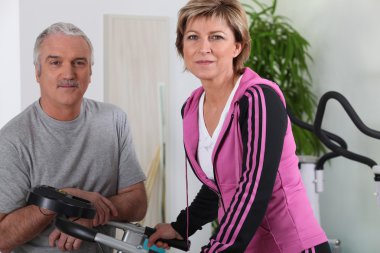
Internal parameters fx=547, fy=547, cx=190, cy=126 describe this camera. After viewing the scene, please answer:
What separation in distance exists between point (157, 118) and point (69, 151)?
1.81 m

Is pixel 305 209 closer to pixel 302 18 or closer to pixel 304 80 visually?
pixel 304 80

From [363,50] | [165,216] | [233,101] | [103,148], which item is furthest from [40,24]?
[233,101]

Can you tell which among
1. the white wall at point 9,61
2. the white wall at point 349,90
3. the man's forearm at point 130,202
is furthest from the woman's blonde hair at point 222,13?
the white wall at point 9,61

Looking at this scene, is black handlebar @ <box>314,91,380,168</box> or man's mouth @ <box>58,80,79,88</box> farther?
black handlebar @ <box>314,91,380,168</box>

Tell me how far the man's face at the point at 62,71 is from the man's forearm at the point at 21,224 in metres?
0.37

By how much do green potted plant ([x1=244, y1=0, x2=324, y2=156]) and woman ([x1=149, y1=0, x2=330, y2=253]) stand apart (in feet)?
6.12

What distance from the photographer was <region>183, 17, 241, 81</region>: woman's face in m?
1.50

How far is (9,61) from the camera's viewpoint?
11.5 feet

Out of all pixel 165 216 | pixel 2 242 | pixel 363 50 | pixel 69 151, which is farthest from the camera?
pixel 165 216

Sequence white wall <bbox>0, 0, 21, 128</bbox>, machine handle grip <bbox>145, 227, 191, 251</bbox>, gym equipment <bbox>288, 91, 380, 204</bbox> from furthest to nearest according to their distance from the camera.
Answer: white wall <bbox>0, 0, 21, 128</bbox> → gym equipment <bbox>288, 91, 380, 204</bbox> → machine handle grip <bbox>145, 227, 191, 251</bbox>

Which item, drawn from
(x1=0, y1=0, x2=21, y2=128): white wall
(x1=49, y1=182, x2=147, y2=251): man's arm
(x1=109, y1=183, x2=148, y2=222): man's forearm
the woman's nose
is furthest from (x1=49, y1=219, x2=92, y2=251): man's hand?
(x1=0, y1=0, x2=21, y2=128): white wall

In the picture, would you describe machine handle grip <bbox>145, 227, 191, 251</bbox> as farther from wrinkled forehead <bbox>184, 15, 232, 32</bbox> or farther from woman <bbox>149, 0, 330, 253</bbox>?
wrinkled forehead <bbox>184, 15, 232, 32</bbox>

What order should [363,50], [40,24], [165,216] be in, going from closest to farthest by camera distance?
[363,50]
[40,24]
[165,216]

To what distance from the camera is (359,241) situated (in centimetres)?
326
